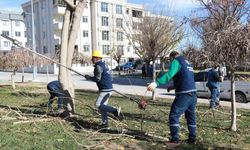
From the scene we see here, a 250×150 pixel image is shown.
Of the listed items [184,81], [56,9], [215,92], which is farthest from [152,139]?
[56,9]

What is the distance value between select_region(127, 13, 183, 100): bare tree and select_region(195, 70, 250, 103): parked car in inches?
103

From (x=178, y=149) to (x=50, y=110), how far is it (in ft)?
17.5

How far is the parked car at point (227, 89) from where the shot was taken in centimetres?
1973

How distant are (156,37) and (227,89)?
4.76 m

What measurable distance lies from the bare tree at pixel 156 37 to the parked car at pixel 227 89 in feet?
8.55

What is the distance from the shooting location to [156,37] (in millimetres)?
21922

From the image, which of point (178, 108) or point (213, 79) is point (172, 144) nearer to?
point (178, 108)

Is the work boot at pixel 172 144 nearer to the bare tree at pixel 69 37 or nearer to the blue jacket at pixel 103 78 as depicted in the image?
the blue jacket at pixel 103 78

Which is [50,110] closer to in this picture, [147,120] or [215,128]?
[147,120]

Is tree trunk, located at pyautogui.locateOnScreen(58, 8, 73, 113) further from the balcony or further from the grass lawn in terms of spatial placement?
the balcony

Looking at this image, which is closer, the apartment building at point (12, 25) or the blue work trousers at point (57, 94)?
the blue work trousers at point (57, 94)

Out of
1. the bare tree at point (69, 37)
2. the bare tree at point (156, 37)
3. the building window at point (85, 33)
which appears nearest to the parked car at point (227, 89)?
the bare tree at point (156, 37)

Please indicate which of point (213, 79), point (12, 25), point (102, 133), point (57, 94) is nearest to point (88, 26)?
point (12, 25)

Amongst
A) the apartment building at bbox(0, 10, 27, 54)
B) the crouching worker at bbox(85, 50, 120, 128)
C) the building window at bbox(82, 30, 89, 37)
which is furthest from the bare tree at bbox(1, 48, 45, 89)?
the apartment building at bbox(0, 10, 27, 54)
